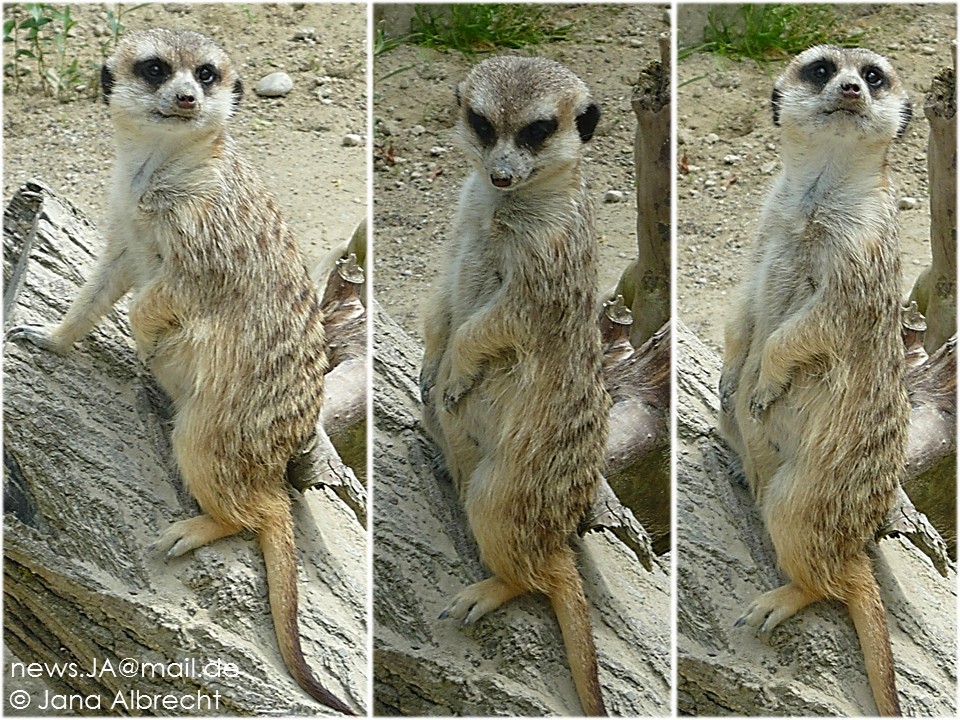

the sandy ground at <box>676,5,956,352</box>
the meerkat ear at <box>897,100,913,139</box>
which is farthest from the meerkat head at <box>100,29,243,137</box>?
the meerkat ear at <box>897,100,913,139</box>

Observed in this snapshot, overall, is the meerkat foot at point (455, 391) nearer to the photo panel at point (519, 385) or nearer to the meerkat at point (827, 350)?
the photo panel at point (519, 385)

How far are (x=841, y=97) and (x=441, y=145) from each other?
0.80m

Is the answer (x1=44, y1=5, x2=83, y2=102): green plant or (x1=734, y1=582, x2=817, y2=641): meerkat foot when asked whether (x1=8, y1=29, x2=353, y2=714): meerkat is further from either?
Result: (x1=734, y1=582, x2=817, y2=641): meerkat foot

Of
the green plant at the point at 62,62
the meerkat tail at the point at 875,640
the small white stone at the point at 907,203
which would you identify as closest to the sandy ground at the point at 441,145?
the small white stone at the point at 907,203

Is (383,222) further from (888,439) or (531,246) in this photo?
(888,439)

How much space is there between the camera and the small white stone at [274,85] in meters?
2.89

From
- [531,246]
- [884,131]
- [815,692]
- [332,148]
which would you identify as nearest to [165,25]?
[332,148]

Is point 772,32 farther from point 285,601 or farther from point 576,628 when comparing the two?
point 285,601

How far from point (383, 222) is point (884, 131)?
3.45ft

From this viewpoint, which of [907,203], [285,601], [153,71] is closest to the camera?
[153,71]

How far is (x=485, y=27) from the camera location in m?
2.76

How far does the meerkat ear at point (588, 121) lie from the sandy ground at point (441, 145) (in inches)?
1.1

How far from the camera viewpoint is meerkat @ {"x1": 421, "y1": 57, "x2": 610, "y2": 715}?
2.59m

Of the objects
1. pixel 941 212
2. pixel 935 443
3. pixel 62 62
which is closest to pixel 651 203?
pixel 941 212
